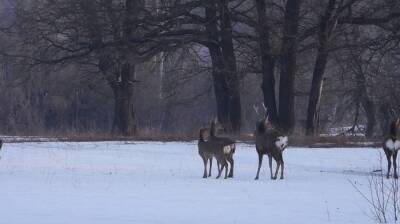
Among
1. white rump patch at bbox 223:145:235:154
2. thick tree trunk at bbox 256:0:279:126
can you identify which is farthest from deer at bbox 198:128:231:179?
thick tree trunk at bbox 256:0:279:126

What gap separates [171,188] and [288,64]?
71.3ft

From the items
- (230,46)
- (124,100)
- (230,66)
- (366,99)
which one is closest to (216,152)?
(230,66)

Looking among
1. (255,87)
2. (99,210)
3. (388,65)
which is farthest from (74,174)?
(255,87)

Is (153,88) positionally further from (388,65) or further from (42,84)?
(388,65)

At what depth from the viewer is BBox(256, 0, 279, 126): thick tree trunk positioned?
3584 cm

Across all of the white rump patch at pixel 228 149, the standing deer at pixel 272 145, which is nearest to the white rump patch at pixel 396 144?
the standing deer at pixel 272 145

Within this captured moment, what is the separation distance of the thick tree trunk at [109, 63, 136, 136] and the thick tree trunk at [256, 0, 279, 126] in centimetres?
677

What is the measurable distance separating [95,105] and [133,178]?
44.5 meters

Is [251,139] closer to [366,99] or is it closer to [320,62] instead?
[320,62]

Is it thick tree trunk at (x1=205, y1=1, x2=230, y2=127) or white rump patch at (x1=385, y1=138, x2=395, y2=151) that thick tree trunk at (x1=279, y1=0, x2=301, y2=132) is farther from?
white rump patch at (x1=385, y1=138, x2=395, y2=151)

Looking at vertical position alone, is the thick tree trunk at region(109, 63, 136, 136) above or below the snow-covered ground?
above

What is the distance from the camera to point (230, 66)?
37406 millimetres

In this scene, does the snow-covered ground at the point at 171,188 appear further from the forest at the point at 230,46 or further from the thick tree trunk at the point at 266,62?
the forest at the point at 230,46

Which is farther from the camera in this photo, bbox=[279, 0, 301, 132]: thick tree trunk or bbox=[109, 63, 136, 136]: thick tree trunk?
bbox=[109, 63, 136, 136]: thick tree trunk
